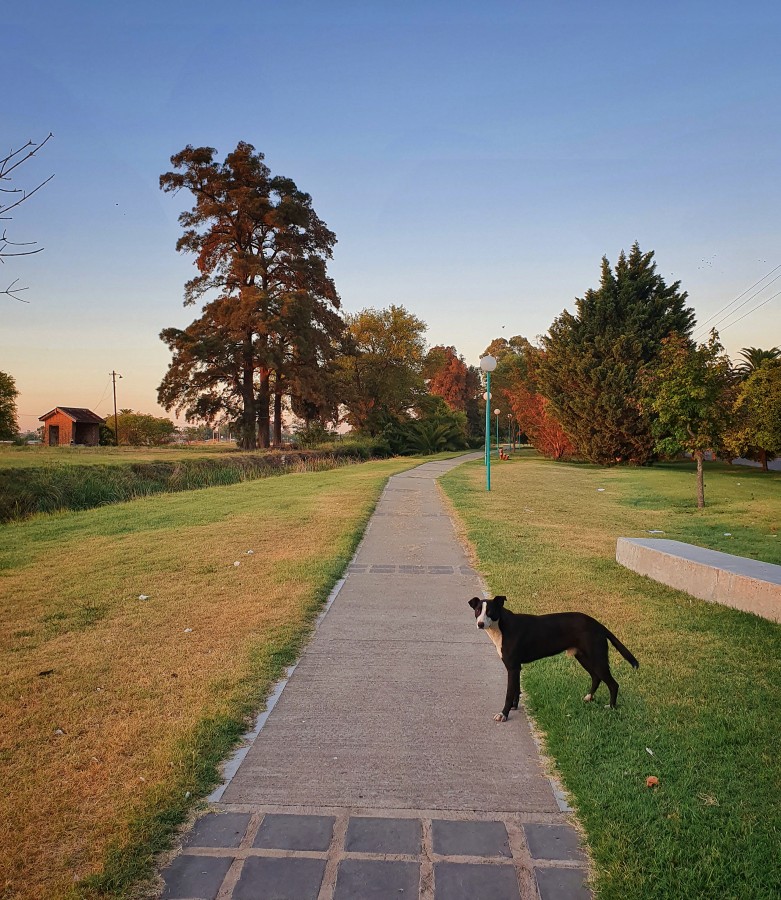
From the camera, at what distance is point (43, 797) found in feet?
9.46

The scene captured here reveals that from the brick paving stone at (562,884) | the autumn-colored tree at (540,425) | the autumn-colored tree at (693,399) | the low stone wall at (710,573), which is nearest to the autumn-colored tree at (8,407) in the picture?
the autumn-colored tree at (540,425)

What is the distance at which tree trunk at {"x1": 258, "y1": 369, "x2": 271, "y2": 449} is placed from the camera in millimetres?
39250

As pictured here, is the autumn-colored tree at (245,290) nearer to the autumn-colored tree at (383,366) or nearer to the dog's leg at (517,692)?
the autumn-colored tree at (383,366)

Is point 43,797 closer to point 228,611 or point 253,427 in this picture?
point 228,611

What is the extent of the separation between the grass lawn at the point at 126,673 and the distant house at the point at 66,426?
44.0m

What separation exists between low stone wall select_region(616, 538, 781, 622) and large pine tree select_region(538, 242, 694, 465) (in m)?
24.9

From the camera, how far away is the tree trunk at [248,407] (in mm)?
38062

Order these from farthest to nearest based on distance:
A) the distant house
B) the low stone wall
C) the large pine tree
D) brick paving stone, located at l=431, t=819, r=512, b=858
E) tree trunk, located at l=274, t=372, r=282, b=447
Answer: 1. the distant house
2. tree trunk, located at l=274, t=372, r=282, b=447
3. the large pine tree
4. the low stone wall
5. brick paving stone, located at l=431, t=819, r=512, b=858

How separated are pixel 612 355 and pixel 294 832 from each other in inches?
1280

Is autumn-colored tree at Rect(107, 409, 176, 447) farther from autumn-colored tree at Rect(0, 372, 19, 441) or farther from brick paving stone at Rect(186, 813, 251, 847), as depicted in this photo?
brick paving stone at Rect(186, 813, 251, 847)

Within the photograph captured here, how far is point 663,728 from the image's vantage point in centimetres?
356

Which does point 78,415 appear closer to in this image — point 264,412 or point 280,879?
point 264,412

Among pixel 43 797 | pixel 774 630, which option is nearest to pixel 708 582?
pixel 774 630

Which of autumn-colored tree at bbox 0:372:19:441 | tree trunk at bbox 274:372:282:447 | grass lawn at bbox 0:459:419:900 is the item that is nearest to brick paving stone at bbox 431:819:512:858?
grass lawn at bbox 0:459:419:900
